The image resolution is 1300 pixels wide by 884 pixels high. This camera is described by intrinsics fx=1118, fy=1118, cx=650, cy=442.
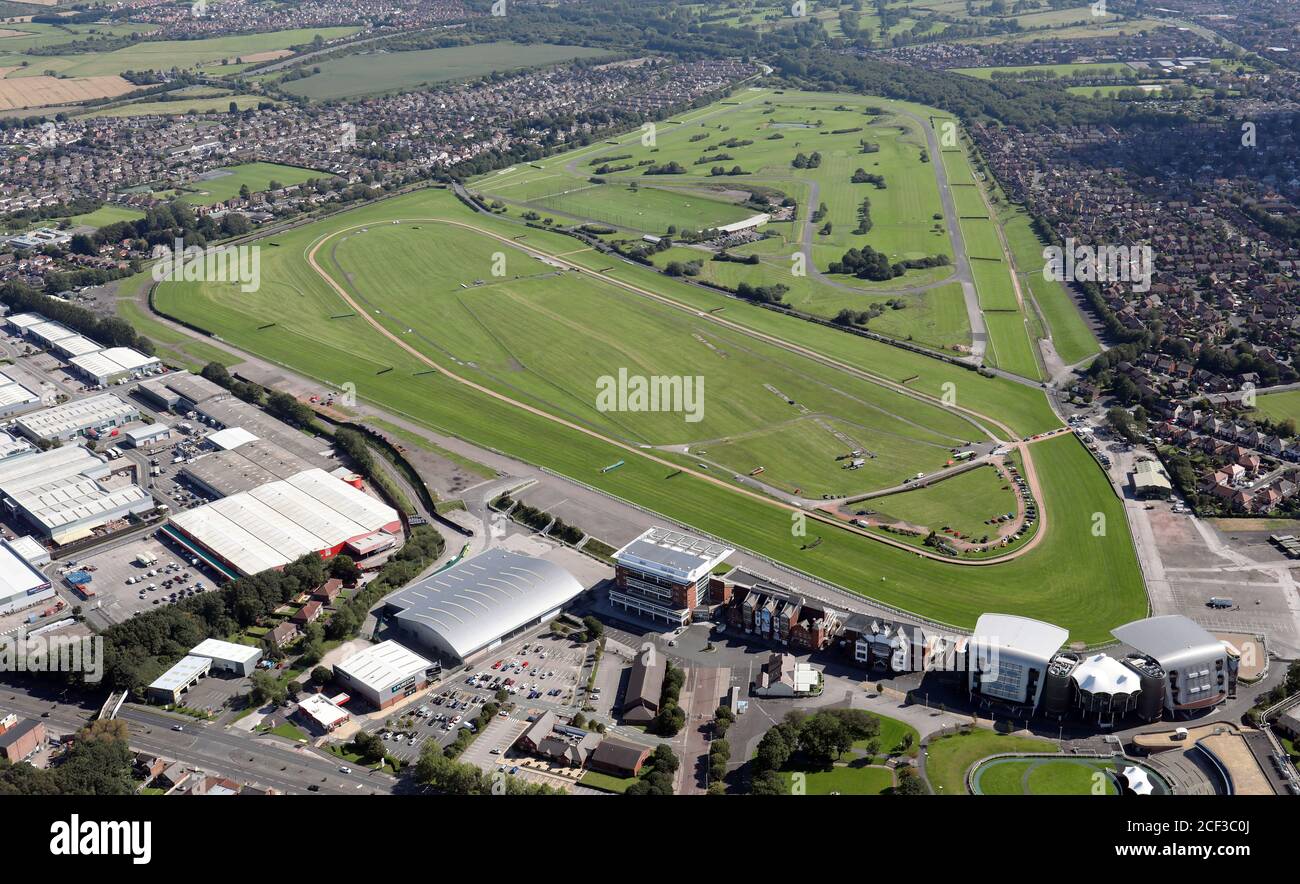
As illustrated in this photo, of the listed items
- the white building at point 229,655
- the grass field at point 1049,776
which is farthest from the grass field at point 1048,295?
the white building at point 229,655

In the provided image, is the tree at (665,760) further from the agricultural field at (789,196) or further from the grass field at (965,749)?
the agricultural field at (789,196)

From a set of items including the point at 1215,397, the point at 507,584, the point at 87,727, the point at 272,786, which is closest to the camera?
the point at 272,786

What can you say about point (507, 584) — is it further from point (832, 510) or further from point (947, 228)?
point (947, 228)

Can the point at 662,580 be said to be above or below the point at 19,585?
above

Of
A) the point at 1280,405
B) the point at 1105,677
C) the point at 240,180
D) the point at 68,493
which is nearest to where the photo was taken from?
the point at 1105,677

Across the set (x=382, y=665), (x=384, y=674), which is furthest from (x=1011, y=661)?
(x=382, y=665)

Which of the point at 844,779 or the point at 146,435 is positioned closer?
the point at 844,779

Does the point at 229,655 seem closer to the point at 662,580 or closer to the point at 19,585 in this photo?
the point at 19,585
